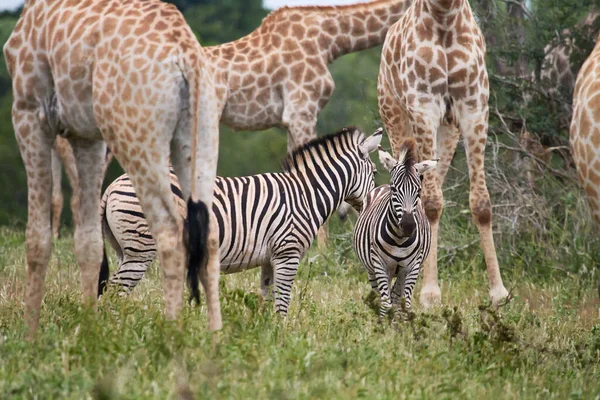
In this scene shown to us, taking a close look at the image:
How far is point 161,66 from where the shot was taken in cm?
457

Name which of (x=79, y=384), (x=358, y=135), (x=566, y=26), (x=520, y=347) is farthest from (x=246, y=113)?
(x=79, y=384)

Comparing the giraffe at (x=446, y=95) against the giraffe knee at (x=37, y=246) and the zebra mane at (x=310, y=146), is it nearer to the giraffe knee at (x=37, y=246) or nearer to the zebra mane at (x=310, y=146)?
the zebra mane at (x=310, y=146)

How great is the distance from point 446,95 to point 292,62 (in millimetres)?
2632

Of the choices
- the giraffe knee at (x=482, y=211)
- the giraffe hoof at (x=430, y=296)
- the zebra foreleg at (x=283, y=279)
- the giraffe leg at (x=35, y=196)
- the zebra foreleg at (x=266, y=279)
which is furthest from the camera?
the giraffe knee at (x=482, y=211)

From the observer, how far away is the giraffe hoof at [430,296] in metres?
7.02

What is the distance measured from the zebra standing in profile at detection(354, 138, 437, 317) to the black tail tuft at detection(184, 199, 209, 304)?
194 cm

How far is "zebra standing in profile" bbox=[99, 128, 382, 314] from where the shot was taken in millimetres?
6363

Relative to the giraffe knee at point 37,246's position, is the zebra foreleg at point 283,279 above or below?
below

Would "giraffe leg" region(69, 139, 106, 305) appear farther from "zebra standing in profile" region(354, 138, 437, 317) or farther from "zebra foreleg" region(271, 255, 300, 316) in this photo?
"zebra standing in profile" region(354, 138, 437, 317)

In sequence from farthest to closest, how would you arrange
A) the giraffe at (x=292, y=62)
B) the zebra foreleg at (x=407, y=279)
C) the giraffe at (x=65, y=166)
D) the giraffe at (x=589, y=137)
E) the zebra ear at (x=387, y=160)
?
the giraffe at (x=292, y=62) → the giraffe at (x=65, y=166) → the zebra foreleg at (x=407, y=279) → the zebra ear at (x=387, y=160) → the giraffe at (x=589, y=137)

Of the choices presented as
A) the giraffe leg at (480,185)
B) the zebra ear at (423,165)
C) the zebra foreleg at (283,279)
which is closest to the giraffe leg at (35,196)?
the zebra foreleg at (283,279)

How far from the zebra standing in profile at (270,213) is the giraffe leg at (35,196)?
41.4 inches

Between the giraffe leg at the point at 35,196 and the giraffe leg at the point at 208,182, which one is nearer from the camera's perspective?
the giraffe leg at the point at 208,182

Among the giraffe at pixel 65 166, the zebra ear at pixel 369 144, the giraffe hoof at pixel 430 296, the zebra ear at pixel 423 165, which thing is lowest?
the giraffe at pixel 65 166
